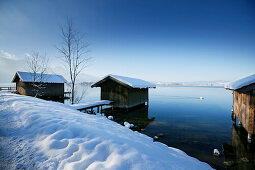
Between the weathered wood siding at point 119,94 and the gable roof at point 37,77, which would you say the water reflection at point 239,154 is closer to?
the weathered wood siding at point 119,94

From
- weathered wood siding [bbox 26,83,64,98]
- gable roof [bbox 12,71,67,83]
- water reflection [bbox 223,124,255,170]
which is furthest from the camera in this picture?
weathered wood siding [bbox 26,83,64,98]

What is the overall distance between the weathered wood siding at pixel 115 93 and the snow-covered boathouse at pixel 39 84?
37.1 ft

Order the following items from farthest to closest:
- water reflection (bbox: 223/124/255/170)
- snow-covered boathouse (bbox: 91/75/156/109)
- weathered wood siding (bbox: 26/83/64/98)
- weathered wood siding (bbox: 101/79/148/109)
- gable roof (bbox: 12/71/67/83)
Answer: weathered wood siding (bbox: 26/83/64/98) < gable roof (bbox: 12/71/67/83) < weathered wood siding (bbox: 101/79/148/109) < snow-covered boathouse (bbox: 91/75/156/109) < water reflection (bbox: 223/124/255/170)

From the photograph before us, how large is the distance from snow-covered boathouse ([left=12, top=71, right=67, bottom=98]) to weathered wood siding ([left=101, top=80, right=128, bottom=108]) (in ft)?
37.1

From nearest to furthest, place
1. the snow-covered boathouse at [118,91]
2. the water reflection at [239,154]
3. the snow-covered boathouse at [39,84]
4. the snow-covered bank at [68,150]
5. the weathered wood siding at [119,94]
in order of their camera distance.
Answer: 1. the snow-covered bank at [68,150]
2. the water reflection at [239,154]
3. the snow-covered boathouse at [118,91]
4. the weathered wood siding at [119,94]
5. the snow-covered boathouse at [39,84]

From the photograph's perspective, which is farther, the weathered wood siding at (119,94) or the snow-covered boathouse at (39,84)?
the snow-covered boathouse at (39,84)

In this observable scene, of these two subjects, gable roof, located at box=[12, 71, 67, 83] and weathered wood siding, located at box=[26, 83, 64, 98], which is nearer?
gable roof, located at box=[12, 71, 67, 83]

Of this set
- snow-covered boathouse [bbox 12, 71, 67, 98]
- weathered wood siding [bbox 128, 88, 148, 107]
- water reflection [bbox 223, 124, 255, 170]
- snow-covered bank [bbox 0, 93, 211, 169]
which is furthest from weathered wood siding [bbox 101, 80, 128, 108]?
snow-covered boathouse [bbox 12, 71, 67, 98]

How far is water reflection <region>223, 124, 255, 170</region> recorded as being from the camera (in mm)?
4654

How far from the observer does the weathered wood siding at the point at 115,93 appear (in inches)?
552

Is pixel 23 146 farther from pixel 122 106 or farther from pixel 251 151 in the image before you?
pixel 122 106

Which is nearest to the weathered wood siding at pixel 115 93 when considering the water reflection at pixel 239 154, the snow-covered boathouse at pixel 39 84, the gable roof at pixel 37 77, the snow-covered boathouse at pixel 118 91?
the snow-covered boathouse at pixel 118 91

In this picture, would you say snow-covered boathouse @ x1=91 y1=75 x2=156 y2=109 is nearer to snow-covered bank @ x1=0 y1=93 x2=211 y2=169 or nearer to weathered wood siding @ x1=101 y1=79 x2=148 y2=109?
weathered wood siding @ x1=101 y1=79 x2=148 y2=109

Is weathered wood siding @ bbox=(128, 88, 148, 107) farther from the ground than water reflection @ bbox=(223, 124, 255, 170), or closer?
farther from the ground
